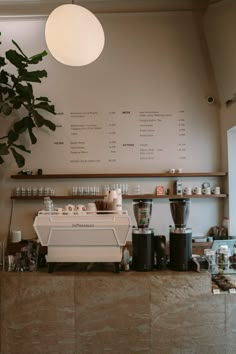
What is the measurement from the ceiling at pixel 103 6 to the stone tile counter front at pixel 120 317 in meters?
3.31

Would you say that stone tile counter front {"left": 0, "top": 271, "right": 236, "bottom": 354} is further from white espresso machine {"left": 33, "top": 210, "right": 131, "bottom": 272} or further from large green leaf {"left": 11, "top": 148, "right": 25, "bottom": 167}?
large green leaf {"left": 11, "top": 148, "right": 25, "bottom": 167}

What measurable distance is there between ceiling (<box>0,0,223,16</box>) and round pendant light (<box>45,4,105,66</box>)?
2109 mm

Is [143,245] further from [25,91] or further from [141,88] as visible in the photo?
[141,88]

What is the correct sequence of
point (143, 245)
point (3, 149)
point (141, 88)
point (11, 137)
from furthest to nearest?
point (141, 88)
point (11, 137)
point (3, 149)
point (143, 245)

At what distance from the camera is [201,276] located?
2.03 meters

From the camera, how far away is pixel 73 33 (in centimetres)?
205

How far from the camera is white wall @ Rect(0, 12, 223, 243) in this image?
160 inches

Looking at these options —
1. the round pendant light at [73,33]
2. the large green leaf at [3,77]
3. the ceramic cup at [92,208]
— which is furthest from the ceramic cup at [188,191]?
the large green leaf at [3,77]

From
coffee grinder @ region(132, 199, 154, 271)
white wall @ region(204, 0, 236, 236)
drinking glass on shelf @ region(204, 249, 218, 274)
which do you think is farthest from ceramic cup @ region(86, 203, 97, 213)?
white wall @ region(204, 0, 236, 236)

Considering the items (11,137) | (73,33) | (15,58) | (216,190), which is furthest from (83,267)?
(15,58)

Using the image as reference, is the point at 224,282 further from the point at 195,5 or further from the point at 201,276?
the point at 195,5

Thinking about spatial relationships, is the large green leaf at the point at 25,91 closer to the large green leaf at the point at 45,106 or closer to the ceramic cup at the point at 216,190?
the large green leaf at the point at 45,106

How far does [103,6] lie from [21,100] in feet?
5.03

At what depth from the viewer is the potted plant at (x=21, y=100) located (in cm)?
359
